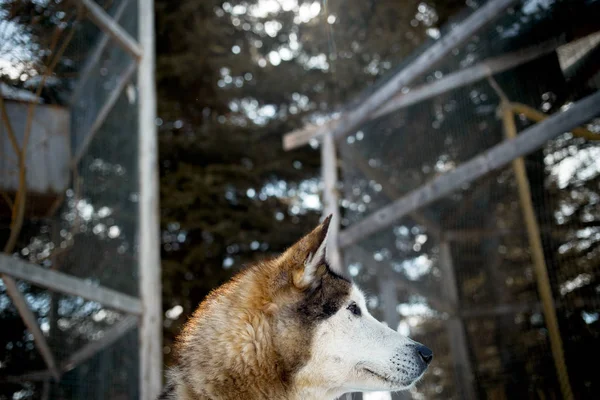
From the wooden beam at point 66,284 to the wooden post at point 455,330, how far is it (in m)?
3.51

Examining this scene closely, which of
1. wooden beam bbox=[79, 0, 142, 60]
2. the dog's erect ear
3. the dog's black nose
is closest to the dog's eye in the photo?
the dog's erect ear

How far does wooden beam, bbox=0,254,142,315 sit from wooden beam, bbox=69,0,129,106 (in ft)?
4.89

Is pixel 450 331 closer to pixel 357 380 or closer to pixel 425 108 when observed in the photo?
pixel 425 108

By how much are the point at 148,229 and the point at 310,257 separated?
267 centimetres

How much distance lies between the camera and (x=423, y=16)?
25.3 feet

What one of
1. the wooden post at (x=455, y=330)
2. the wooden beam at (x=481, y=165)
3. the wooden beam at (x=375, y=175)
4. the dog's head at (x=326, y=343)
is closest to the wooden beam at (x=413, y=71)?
the wooden beam at (x=375, y=175)

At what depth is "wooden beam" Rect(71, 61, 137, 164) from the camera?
15.1 ft

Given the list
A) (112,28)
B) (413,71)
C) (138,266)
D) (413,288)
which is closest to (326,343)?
(138,266)

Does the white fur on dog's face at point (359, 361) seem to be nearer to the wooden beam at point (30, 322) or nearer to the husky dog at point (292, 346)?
the husky dog at point (292, 346)

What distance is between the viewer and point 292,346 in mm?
2611

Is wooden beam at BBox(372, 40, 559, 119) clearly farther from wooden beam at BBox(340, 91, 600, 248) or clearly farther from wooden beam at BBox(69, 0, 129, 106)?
wooden beam at BBox(69, 0, 129, 106)

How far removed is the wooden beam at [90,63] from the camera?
15.1 ft

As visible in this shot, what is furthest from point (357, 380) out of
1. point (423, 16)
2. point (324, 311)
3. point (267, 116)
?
point (423, 16)

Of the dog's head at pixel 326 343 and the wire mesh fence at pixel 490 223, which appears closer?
the dog's head at pixel 326 343
